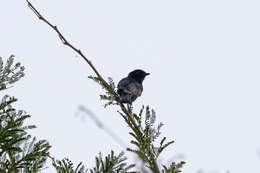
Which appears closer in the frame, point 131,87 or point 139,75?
point 131,87

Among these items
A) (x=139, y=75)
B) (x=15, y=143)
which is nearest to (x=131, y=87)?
(x=139, y=75)

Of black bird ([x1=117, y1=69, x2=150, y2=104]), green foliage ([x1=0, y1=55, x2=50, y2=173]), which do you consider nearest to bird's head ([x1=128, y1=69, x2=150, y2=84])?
black bird ([x1=117, y1=69, x2=150, y2=104])

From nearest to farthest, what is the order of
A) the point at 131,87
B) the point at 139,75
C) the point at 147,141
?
the point at 147,141, the point at 131,87, the point at 139,75

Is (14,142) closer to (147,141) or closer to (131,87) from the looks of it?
(147,141)

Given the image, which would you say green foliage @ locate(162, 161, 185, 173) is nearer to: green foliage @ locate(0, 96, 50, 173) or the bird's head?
green foliage @ locate(0, 96, 50, 173)

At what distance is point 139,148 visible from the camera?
3.22 meters

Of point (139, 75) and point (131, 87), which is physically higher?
point (139, 75)

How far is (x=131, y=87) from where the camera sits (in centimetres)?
902

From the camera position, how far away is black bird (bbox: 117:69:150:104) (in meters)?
7.26

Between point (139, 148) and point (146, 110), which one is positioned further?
point (146, 110)

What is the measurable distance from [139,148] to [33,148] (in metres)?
1.55

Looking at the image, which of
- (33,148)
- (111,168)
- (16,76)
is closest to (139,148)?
(111,168)

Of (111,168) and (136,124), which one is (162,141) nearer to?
(136,124)

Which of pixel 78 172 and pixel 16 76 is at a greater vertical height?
pixel 16 76
